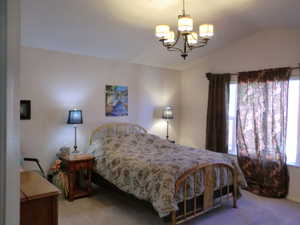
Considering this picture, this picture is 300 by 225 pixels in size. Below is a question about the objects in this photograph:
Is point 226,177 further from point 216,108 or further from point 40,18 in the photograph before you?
point 40,18

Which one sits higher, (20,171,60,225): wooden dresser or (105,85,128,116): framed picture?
(105,85,128,116): framed picture

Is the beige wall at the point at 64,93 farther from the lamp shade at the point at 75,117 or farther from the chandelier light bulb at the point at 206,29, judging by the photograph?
the chandelier light bulb at the point at 206,29

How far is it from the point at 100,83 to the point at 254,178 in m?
3.26

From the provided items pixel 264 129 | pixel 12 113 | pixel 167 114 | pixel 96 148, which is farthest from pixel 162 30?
pixel 167 114

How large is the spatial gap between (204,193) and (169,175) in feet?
2.01

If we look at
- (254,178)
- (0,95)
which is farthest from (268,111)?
(0,95)

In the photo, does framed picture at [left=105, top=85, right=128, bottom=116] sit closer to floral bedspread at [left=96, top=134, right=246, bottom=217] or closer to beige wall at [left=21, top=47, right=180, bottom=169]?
beige wall at [left=21, top=47, right=180, bottom=169]

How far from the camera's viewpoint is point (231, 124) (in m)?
4.63

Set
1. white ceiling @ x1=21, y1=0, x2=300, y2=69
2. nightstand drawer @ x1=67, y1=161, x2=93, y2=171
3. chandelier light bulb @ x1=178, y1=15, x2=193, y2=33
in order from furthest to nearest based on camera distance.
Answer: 1. nightstand drawer @ x1=67, y1=161, x2=93, y2=171
2. white ceiling @ x1=21, y1=0, x2=300, y2=69
3. chandelier light bulb @ x1=178, y1=15, x2=193, y2=33

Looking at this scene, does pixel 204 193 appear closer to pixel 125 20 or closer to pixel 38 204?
pixel 38 204

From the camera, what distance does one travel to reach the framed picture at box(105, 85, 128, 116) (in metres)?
4.43

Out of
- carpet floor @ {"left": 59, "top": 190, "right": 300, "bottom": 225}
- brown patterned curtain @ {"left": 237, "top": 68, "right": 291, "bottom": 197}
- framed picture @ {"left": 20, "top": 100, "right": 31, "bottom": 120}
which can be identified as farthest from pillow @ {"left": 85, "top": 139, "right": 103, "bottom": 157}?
brown patterned curtain @ {"left": 237, "top": 68, "right": 291, "bottom": 197}

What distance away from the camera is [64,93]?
392cm

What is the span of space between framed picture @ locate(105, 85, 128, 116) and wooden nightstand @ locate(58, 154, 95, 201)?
1.09 meters
